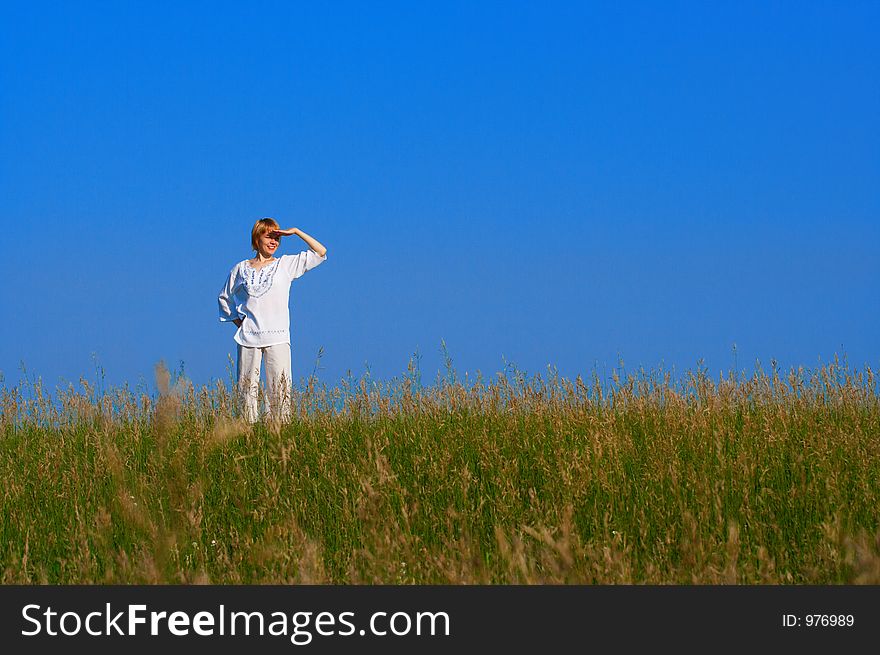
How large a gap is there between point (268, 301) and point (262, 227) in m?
0.82

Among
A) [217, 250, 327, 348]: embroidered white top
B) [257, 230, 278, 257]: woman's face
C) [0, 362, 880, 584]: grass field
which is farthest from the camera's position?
[257, 230, 278, 257]: woman's face

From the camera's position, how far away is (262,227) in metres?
8.75

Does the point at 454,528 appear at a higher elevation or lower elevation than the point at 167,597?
higher

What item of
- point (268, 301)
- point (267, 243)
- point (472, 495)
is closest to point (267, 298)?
point (268, 301)

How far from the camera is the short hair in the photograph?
28.6ft

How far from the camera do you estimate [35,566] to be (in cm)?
407

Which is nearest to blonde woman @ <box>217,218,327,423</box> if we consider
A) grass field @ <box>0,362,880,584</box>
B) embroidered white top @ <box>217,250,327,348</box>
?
embroidered white top @ <box>217,250,327,348</box>

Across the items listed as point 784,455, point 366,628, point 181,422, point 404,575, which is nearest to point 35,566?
point 404,575

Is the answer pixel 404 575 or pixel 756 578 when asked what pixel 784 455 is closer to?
pixel 756 578

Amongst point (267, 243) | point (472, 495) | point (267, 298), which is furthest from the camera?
point (267, 243)

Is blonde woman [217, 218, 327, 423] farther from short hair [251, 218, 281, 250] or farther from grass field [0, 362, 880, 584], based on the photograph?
grass field [0, 362, 880, 584]

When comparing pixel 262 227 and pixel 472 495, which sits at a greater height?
pixel 262 227

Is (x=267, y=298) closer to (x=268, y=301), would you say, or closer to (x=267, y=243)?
(x=268, y=301)

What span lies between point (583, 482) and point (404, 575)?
1.27m
